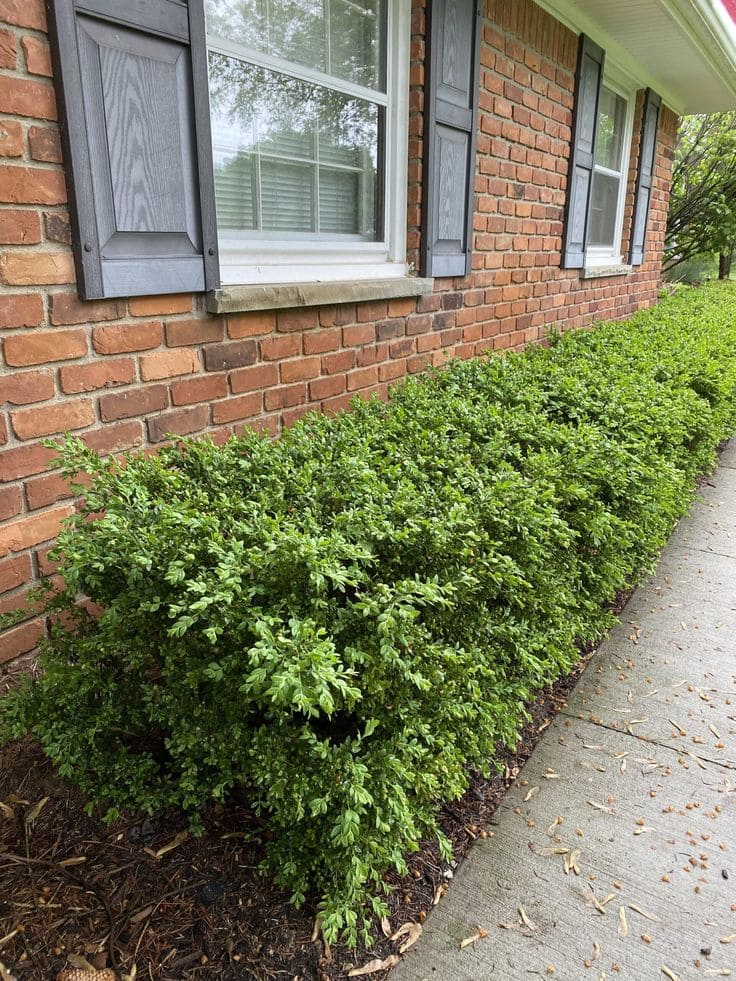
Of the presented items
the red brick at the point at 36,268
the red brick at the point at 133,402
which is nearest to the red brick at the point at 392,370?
the red brick at the point at 133,402

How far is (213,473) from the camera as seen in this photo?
202 centimetres

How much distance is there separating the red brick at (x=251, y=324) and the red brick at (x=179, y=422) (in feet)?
1.09

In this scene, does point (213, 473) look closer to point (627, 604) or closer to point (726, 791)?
point (726, 791)

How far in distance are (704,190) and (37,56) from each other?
12979 mm

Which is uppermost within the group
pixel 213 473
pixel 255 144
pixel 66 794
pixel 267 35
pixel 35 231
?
pixel 267 35

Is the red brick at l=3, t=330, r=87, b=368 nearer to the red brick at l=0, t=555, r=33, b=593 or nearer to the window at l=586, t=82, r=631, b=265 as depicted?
the red brick at l=0, t=555, r=33, b=593

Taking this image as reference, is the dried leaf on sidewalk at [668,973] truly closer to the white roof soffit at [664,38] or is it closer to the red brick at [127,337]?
the red brick at [127,337]

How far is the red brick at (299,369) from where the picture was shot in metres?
3.09

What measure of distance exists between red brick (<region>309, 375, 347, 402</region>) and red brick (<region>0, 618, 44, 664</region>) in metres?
1.57

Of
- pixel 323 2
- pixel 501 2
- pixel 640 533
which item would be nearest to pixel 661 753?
pixel 640 533

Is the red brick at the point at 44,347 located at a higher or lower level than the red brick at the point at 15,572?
higher

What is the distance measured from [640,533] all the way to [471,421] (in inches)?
34.0

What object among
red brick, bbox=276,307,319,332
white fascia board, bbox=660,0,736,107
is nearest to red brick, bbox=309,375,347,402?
red brick, bbox=276,307,319,332

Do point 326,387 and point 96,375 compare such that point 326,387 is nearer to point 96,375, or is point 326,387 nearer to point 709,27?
point 96,375
